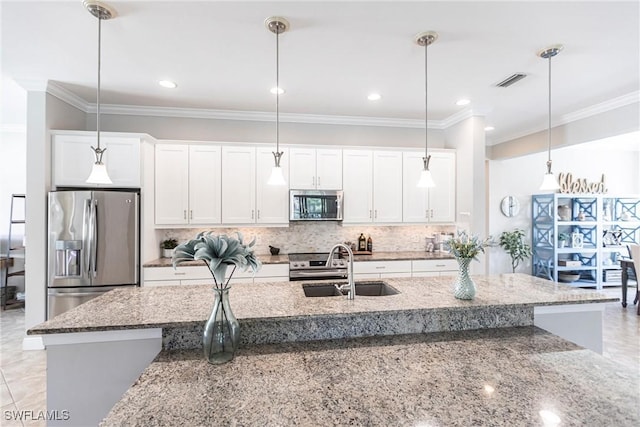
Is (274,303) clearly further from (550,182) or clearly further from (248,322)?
(550,182)

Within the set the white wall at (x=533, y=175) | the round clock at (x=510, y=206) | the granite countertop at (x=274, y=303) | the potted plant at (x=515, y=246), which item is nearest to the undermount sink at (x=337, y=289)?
the granite countertop at (x=274, y=303)

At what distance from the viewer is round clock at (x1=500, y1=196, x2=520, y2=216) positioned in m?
6.09

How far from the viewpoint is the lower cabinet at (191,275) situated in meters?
3.40

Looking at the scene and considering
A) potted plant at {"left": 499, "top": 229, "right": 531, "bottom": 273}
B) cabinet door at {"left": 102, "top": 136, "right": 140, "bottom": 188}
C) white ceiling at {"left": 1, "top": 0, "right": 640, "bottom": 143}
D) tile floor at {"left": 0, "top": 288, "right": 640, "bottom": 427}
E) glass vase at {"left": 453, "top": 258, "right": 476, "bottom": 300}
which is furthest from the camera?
potted plant at {"left": 499, "top": 229, "right": 531, "bottom": 273}

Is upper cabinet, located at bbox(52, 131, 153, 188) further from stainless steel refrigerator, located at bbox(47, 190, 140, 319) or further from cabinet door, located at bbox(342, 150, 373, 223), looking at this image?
cabinet door, located at bbox(342, 150, 373, 223)

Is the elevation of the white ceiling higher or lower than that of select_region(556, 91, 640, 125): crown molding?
higher

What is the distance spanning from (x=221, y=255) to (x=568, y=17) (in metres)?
Answer: 2.56

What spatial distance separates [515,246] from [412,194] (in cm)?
289

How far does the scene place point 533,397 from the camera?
44.8 inches

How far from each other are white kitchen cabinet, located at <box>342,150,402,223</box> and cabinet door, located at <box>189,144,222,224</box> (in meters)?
1.57

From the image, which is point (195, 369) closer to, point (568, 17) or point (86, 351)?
point (86, 351)

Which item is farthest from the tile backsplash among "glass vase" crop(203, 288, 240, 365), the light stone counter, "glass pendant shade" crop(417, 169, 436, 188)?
"glass vase" crop(203, 288, 240, 365)

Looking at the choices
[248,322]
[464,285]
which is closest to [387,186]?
[464,285]

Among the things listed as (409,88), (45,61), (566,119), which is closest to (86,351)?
(45,61)
